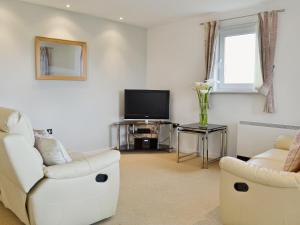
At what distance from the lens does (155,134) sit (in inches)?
207

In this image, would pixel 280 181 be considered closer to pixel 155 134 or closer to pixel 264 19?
pixel 264 19

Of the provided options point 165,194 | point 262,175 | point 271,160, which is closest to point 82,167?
point 165,194

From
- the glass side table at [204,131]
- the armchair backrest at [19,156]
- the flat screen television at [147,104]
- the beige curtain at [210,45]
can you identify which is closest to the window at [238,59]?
the beige curtain at [210,45]

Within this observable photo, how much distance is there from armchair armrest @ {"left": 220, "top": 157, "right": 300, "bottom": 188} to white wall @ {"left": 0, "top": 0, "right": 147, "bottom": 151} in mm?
3186

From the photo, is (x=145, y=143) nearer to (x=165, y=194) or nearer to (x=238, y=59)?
(x=165, y=194)

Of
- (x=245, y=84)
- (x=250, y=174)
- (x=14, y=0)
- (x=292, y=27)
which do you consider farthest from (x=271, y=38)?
(x=14, y=0)

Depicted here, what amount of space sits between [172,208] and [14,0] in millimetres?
3641

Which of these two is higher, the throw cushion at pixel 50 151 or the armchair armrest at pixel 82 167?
the throw cushion at pixel 50 151

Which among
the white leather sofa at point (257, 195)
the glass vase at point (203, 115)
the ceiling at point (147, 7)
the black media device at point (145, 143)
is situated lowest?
the black media device at point (145, 143)

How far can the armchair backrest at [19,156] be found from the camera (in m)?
1.93

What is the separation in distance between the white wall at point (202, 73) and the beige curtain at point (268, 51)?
0.08 m

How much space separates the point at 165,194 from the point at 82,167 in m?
1.30

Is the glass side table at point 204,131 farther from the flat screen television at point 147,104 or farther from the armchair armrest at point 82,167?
the armchair armrest at point 82,167

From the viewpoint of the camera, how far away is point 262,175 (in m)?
2.00
